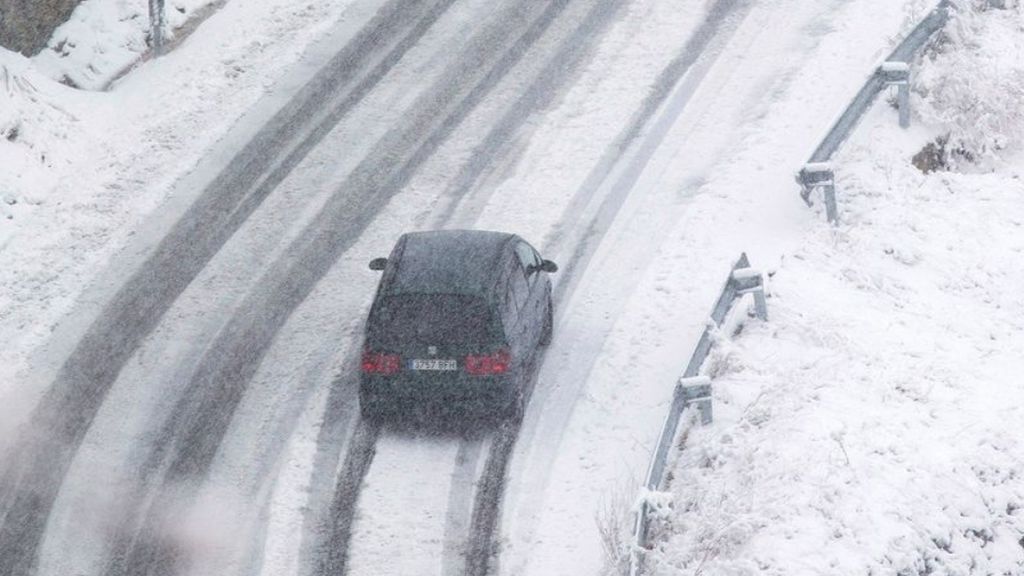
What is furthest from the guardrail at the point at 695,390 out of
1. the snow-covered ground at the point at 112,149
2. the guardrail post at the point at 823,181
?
the snow-covered ground at the point at 112,149

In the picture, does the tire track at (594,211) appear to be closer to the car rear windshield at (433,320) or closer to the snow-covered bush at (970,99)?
the car rear windshield at (433,320)

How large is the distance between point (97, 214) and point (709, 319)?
8282 millimetres

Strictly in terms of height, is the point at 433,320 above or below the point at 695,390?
above

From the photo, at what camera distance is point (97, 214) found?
1933 cm

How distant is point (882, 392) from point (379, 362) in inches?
205

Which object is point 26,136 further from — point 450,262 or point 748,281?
point 748,281

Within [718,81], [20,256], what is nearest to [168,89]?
[20,256]

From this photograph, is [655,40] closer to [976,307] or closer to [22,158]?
[976,307]

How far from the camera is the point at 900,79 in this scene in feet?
64.7

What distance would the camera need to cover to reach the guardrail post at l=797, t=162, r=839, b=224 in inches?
726

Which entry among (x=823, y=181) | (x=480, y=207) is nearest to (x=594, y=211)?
(x=480, y=207)

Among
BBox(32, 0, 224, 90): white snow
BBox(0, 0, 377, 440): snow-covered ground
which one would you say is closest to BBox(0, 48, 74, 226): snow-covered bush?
BBox(0, 0, 377, 440): snow-covered ground

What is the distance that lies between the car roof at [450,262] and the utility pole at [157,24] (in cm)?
779

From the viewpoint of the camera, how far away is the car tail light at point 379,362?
15047 mm
